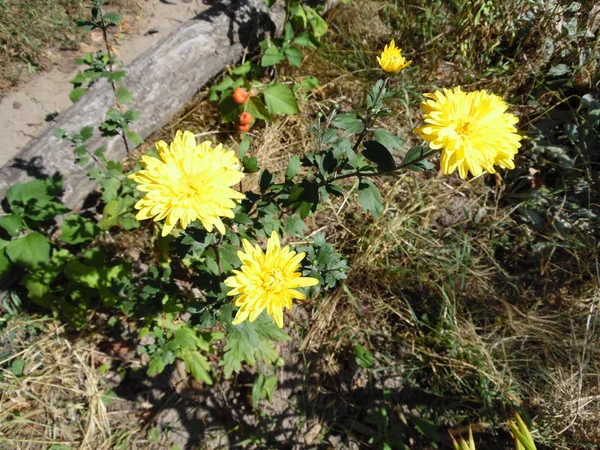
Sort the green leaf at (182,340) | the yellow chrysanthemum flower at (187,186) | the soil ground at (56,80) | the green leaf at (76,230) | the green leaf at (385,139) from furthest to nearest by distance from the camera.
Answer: the soil ground at (56,80)
the green leaf at (76,230)
the green leaf at (182,340)
the green leaf at (385,139)
the yellow chrysanthemum flower at (187,186)

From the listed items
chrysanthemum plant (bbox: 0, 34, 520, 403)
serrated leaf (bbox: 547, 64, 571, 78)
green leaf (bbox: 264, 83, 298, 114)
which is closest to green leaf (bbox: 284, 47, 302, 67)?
green leaf (bbox: 264, 83, 298, 114)

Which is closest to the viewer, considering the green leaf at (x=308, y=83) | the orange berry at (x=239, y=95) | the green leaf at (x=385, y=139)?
the green leaf at (x=385, y=139)

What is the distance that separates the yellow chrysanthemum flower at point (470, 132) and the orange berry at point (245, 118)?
1.77 m

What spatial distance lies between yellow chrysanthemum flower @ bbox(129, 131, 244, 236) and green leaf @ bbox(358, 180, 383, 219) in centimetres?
47

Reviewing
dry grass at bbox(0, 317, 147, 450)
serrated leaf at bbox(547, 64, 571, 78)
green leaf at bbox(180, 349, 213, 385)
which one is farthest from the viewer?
serrated leaf at bbox(547, 64, 571, 78)

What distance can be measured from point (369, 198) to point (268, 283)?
20.3 inches

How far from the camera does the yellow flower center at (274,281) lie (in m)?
1.51

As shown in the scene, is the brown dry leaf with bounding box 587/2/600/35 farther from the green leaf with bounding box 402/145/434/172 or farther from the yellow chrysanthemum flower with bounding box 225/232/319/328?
the yellow chrysanthemum flower with bounding box 225/232/319/328

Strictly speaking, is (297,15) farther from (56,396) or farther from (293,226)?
(56,396)

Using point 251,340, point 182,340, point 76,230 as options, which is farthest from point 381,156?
point 76,230

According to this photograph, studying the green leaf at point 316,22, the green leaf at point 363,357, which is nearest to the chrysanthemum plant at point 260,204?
the green leaf at point 363,357

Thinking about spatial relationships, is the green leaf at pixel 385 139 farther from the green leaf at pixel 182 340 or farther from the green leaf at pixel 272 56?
the green leaf at pixel 272 56

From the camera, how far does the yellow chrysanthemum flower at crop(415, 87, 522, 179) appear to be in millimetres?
1431

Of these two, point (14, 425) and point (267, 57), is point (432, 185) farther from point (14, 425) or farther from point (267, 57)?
point (14, 425)
